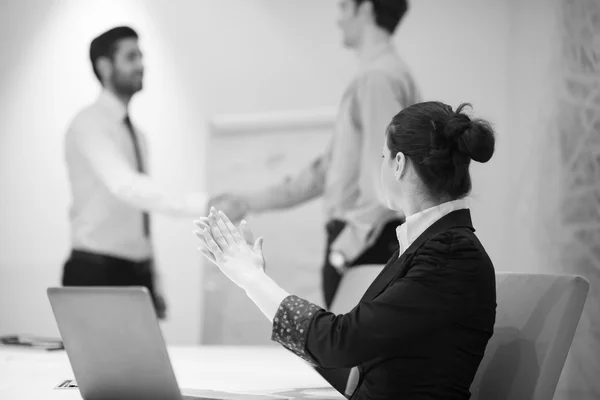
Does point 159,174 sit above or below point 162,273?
above

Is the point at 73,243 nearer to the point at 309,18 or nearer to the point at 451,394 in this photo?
the point at 309,18

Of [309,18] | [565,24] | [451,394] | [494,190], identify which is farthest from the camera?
[309,18]

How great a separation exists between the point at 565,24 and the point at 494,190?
79 cm

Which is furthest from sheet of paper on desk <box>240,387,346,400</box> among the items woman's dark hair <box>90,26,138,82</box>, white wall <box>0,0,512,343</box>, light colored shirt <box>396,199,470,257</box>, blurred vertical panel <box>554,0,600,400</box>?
woman's dark hair <box>90,26,138,82</box>

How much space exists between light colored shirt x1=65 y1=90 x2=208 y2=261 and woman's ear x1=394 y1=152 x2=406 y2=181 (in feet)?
7.47

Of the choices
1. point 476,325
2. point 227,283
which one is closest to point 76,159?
point 227,283

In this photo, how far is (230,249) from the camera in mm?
1341

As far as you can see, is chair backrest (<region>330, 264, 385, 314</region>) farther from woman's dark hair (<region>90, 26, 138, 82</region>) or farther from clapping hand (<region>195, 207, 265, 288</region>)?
woman's dark hair (<region>90, 26, 138, 82</region>)

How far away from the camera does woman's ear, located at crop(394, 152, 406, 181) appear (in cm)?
138

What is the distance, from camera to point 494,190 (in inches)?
131

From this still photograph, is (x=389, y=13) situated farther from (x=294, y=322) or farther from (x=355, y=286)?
(x=294, y=322)

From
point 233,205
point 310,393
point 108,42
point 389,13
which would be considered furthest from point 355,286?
point 108,42

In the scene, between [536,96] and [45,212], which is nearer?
[536,96]

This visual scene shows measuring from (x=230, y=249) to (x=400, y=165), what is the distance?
0.37 meters
